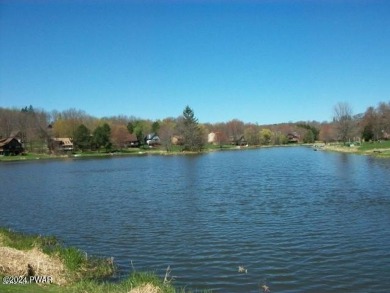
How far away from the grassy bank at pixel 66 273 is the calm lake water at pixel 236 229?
4.64 feet

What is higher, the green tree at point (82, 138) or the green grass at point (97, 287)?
the green tree at point (82, 138)

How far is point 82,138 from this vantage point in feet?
446

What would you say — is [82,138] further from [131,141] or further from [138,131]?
[138,131]

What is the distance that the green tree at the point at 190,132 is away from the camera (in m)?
135

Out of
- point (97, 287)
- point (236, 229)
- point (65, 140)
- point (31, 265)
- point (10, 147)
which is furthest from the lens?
point (65, 140)

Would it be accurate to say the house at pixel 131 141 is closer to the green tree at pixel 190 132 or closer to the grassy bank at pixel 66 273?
the green tree at pixel 190 132

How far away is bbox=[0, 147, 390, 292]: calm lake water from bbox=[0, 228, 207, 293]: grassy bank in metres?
1.41

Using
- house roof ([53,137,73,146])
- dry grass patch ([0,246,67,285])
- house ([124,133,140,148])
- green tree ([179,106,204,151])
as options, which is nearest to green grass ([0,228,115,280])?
dry grass patch ([0,246,67,285])

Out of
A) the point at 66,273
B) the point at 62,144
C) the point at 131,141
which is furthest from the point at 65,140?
the point at 66,273

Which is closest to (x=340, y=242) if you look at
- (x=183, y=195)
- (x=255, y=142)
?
(x=183, y=195)

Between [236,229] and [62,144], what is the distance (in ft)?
421

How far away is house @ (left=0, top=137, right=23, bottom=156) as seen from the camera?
12870 cm

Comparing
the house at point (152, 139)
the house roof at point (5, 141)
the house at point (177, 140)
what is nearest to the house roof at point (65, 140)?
the house roof at point (5, 141)

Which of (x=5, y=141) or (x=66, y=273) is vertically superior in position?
(x=5, y=141)
